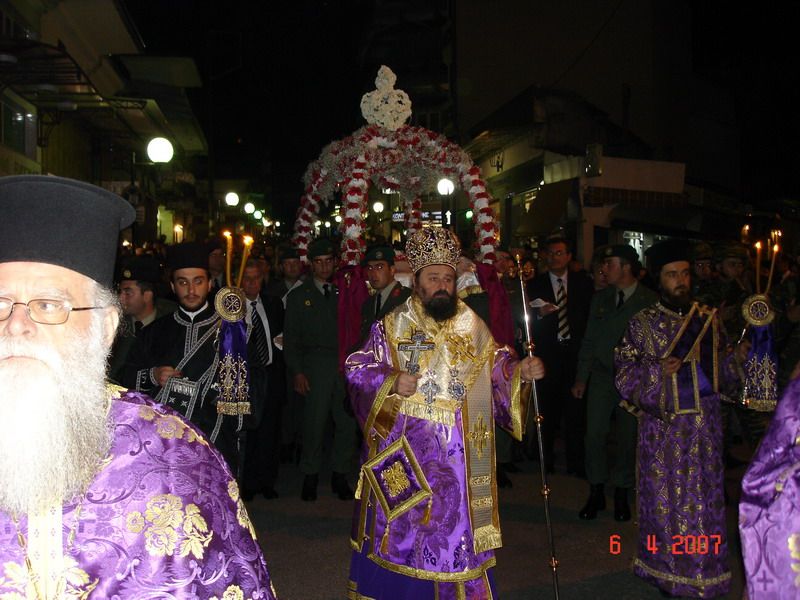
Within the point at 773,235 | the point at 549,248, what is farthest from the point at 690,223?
the point at 773,235

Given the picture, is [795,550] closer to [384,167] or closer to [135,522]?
[135,522]

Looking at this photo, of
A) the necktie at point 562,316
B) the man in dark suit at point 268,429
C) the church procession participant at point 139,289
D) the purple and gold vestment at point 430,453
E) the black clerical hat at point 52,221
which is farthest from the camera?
the necktie at point 562,316

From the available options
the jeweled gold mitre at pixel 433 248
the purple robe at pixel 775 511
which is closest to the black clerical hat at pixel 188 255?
the jeweled gold mitre at pixel 433 248

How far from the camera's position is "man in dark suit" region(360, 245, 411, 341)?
312 inches

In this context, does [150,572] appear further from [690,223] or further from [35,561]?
[690,223]

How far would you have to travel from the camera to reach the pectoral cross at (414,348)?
4.93 meters

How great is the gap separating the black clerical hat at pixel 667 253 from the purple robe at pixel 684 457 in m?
0.36

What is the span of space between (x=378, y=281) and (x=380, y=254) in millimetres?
292

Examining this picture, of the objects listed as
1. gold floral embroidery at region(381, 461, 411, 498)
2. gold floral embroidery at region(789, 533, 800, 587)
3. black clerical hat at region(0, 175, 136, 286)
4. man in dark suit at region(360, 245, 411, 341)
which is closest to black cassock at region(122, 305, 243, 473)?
gold floral embroidery at region(381, 461, 411, 498)

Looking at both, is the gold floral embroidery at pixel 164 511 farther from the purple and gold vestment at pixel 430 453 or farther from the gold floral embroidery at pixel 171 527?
the purple and gold vestment at pixel 430 453

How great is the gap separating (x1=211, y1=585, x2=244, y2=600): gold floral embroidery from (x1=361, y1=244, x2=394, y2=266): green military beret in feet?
20.9

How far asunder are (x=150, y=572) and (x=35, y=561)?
27 centimetres
